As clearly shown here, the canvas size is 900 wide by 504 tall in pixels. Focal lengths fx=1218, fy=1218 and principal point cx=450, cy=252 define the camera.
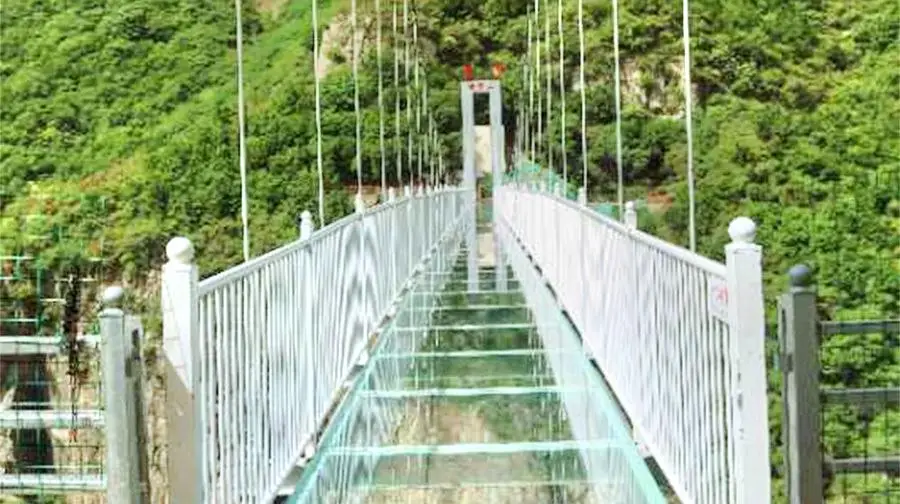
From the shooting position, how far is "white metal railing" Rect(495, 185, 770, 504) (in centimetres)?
207

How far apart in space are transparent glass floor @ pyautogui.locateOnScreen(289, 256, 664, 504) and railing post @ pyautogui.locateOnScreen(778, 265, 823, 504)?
95 cm

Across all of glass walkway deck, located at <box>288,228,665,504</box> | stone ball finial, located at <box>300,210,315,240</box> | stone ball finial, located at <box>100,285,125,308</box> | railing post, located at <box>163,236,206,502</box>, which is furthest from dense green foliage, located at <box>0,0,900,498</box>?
stone ball finial, located at <box>100,285,125,308</box>

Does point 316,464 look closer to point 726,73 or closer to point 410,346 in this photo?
point 410,346

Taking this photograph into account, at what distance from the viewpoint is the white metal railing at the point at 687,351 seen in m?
2.07

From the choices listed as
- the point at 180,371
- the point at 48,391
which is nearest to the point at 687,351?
the point at 180,371

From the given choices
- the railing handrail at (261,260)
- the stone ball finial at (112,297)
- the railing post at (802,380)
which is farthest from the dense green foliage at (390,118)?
the stone ball finial at (112,297)

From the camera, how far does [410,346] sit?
5.84 metres

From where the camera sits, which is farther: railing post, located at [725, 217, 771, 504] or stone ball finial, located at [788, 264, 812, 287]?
railing post, located at [725, 217, 771, 504]

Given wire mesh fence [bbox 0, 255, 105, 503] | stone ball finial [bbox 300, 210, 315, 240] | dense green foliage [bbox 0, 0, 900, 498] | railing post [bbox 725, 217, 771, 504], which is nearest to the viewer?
railing post [bbox 725, 217, 771, 504]

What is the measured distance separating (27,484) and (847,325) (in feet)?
15.6

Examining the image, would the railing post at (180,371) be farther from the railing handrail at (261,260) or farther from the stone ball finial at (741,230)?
the stone ball finial at (741,230)

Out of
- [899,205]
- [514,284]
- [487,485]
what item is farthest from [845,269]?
[487,485]

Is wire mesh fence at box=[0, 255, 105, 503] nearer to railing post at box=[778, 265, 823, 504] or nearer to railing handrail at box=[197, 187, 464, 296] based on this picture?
railing handrail at box=[197, 187, 464, 296]

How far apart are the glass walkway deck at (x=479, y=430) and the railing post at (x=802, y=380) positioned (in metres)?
0.94
